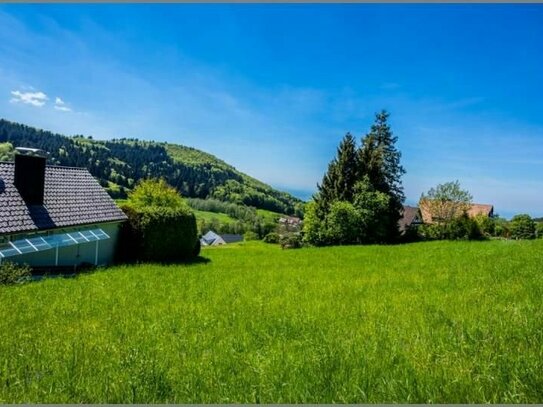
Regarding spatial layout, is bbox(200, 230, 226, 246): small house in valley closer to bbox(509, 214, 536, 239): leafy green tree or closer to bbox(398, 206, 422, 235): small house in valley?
bbox(398, 206, 422, 235): small house in valley

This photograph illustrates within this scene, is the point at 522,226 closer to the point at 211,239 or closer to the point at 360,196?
the point at 360,196

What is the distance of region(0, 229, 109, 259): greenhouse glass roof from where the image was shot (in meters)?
15.8

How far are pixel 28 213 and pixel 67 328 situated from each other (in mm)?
14368

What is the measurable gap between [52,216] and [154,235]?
6340 millimetres

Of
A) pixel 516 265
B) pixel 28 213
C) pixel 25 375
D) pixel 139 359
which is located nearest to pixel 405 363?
pixel 139 359

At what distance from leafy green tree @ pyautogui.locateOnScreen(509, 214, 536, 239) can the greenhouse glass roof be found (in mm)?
48241

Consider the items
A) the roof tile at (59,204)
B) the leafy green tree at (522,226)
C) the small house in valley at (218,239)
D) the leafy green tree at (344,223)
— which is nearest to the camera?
the roof tile at (59,204)

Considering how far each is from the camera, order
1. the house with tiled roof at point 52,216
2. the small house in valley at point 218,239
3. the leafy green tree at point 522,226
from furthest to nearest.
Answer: the small house in valley at point 218,239
the leafy green tree at point 522,226
the house with tiled roof at point 52,216

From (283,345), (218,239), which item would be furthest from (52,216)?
(218,239)

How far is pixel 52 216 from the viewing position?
65.3 feet

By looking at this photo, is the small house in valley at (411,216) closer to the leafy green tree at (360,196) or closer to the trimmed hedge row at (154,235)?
the leafy green tree at (360,196)

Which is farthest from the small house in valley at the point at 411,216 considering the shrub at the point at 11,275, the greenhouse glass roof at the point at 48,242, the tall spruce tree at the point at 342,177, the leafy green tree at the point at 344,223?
the shrub at the point at 11,275

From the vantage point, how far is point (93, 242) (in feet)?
74.4

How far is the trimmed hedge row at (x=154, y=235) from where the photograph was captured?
81.8 ft
